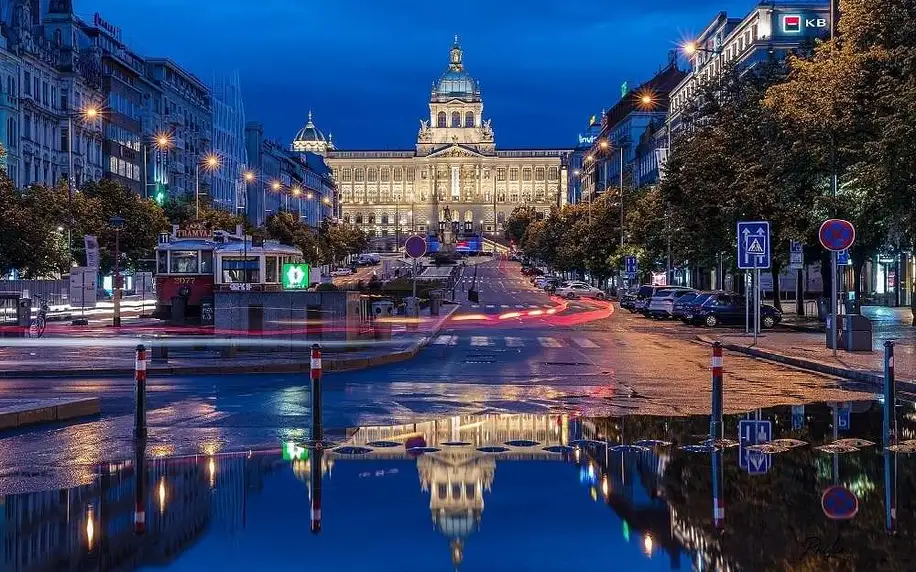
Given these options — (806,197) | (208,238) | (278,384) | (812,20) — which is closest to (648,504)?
(278,384)

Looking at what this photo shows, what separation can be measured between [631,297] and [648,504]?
6175cm

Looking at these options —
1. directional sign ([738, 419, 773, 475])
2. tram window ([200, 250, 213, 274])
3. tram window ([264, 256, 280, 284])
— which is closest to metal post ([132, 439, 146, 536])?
directional sign ([738, 419, 773, 475])

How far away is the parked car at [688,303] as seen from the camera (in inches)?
2037

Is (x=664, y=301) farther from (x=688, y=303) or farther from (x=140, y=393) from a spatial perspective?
(x=140, y=393)

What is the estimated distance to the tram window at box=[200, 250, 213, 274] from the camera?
47.3 metres

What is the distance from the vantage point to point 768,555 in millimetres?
8023

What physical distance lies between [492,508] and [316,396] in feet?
16.0

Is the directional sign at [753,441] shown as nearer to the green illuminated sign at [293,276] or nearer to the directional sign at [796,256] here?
the directional sign at [796,256]

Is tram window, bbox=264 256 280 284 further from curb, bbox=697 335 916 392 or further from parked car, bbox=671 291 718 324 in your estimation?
curb, bbox=697 335 916 392

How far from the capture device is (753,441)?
13.6m

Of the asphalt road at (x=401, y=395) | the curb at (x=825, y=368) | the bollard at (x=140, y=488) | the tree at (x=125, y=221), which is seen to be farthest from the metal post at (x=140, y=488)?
the tree at (x=125, y=221)

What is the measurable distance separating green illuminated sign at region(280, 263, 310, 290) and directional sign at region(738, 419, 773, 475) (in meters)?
33.3

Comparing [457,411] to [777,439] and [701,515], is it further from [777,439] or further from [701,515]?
[701,515]

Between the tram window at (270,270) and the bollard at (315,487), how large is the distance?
3471 cm
